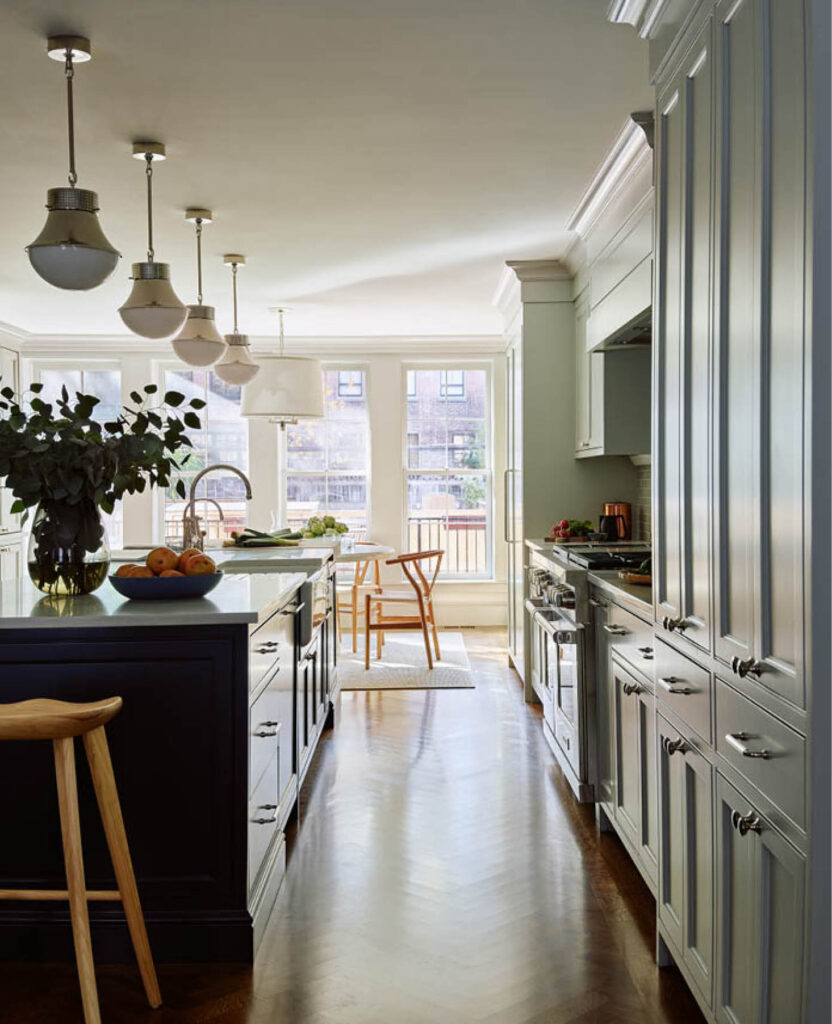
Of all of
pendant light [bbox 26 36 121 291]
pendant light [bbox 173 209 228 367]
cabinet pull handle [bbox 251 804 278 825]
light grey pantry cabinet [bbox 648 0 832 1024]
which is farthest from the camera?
pendant light [bbox 173 209 228 367]

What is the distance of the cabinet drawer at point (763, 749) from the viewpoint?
1.54 metres

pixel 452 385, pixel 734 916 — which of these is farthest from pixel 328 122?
pixel 452 385

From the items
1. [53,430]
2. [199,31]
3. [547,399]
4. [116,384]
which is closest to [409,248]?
[547,399]

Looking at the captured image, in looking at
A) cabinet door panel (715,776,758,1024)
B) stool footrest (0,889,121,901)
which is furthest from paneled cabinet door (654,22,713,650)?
stool footrest (0,889,121,901)

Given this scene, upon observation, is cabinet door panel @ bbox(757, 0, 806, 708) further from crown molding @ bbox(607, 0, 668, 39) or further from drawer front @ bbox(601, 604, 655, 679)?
drawer front @ bbox(601, 604, 655, 679)

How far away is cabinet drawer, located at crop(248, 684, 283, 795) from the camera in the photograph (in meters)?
2.70

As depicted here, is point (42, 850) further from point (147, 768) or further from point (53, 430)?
point (53, 430)

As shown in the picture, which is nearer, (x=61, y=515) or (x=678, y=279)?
(x=678, y=279)

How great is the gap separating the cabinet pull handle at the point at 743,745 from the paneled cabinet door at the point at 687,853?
23cm

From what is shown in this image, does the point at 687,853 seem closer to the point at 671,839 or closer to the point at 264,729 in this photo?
the point at 671,839

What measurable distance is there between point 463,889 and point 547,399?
351 centimetres

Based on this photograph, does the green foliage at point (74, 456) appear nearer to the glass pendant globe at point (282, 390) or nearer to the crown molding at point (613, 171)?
the crown molding at point (613, 171)

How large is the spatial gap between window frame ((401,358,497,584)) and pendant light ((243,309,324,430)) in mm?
2521

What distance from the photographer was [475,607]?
8.85m
